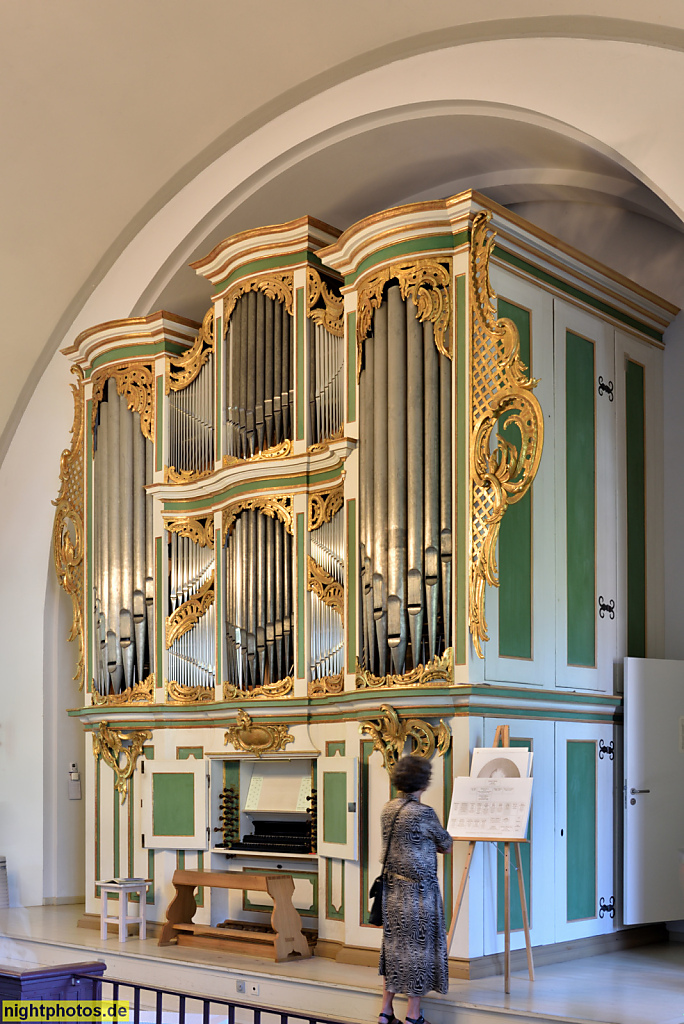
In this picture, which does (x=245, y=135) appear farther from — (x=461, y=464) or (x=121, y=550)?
(x=461, y=464)

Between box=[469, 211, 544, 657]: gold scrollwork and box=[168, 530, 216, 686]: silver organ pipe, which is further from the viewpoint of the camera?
box=[168, 530, 216, 686]: silver organ pipe

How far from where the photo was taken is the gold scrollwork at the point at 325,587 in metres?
8.20

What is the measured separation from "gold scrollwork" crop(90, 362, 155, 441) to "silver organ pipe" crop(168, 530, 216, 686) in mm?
996

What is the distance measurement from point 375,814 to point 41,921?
3789mm

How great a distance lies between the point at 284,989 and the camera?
7129mm

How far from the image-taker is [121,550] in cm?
995

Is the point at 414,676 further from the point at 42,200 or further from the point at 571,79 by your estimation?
the point at 42,200

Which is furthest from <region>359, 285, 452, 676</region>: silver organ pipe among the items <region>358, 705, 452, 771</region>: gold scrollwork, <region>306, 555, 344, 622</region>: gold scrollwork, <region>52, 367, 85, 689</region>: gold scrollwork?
<region>52, 367, 85, 689</region>: gold scrollwork

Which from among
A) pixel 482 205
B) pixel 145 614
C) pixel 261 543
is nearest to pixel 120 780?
pixel 145 614

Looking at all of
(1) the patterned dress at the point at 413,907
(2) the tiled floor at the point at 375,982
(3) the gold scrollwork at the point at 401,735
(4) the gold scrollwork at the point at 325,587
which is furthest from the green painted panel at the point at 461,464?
(2) the tiled floor at the point at 375,982

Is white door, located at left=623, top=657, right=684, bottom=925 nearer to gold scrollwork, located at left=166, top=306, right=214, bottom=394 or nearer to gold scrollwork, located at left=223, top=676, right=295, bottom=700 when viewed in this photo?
gold scrollwork, located at left=223, top=676, right=295, bottom=700

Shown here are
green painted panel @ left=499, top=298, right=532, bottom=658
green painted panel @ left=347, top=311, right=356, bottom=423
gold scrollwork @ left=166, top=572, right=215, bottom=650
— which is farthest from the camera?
gold scrollwork @ left=166, top=572, right=215, bottom=650

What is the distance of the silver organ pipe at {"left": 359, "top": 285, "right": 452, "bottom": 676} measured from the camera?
7.44 metres

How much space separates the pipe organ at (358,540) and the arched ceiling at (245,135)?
1.04 meters
